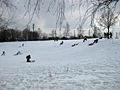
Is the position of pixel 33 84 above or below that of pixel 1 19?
below

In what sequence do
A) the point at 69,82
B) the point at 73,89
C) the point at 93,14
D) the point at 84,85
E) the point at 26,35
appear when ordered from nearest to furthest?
the point at 93,14 → the point at 73,89 → the point at 84,85 → the point at 69,82 → the point at 26,35

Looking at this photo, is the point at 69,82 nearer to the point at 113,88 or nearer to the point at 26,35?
the point at 113,88

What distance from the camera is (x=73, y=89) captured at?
387 inches

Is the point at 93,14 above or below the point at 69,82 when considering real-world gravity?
above

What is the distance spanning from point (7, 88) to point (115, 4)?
5.07m

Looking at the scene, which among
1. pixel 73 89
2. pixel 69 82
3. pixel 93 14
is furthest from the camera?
pixel 69 82

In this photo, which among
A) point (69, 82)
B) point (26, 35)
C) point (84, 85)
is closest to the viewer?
point (84, 85)

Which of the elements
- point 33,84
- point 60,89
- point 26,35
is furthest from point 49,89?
point 26,35

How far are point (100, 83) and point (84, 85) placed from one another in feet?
2.38

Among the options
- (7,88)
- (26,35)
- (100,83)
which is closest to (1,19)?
(7,88)

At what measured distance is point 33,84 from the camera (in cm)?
1084

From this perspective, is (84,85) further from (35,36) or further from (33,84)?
(35,36)

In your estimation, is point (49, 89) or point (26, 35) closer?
point (49, 89)

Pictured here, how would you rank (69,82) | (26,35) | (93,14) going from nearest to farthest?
(93,14) < (69,82) < (26,35)
